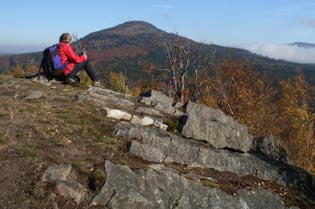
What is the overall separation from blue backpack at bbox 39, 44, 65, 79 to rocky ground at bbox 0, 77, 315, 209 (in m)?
1.03

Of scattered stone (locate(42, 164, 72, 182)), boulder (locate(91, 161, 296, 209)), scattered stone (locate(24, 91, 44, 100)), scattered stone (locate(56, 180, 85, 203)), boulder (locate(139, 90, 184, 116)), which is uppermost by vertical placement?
scattered stone (locate(24, 91, 44, 100))

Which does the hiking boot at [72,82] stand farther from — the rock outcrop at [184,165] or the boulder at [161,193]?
the boulder at [161,193]

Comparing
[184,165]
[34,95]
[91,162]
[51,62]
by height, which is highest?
[51,62]

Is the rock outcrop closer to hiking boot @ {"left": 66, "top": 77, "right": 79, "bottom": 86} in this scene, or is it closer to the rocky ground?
the rocky ground

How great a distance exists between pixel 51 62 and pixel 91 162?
7709 millimetres

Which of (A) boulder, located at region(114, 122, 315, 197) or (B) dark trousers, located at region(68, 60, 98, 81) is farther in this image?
(B) dark trousers, located at region(68, 60, 98, 81)

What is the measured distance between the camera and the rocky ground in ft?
32.9

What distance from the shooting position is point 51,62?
17.6 m

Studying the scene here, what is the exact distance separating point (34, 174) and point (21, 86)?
1003 centimetres

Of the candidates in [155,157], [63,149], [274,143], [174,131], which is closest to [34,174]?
[63,149]

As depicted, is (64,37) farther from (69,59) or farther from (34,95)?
(34,95)

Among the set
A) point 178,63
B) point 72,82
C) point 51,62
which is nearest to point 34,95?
point 51,62

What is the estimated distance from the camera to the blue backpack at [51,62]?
1725 cm

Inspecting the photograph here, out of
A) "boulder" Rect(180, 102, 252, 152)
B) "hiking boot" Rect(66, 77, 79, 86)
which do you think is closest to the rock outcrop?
"boulder" Rect(180, 102, 252, 152)
